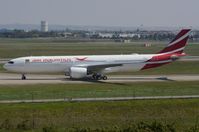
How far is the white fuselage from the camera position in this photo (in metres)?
64.8

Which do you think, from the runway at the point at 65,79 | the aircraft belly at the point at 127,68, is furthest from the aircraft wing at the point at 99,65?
the runway at the point at 65,79

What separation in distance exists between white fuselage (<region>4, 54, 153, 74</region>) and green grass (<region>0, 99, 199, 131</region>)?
21969 mm

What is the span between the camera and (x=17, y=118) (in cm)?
3659

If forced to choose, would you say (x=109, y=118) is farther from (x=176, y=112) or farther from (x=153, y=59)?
(x=153, y=59)

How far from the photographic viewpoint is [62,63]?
6512 centimetres

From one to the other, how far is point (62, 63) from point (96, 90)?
14.0 meters

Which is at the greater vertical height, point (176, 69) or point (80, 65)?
point (80, 65)

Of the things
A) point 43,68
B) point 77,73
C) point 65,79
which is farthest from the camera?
point 43,68

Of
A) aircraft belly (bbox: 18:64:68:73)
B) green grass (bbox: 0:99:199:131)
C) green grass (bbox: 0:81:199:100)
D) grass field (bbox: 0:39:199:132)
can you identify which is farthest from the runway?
green grass (bbox: 0:99:199:131)

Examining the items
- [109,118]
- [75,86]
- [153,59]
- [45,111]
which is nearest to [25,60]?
[75,86]

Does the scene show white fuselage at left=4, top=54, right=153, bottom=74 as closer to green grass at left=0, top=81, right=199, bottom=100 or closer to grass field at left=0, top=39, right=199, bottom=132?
green grass at left=0, top=81, right=199, bottom=100

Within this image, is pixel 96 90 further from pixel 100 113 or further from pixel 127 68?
pixel 127 68

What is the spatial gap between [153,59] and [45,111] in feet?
98.3

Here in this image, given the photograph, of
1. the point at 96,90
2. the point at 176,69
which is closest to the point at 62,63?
the point at 96,90
